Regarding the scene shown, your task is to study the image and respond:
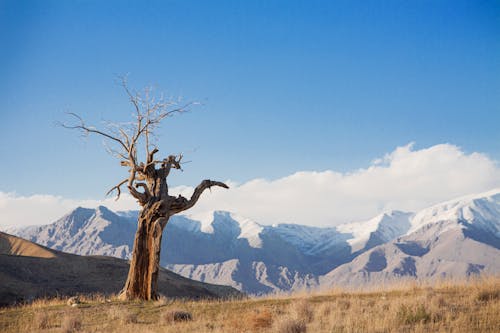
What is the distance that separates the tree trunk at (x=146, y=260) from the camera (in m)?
20.8

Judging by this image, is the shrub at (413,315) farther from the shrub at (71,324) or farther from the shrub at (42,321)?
the shrub at (42,321)

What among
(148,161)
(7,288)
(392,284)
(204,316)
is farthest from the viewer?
(7,288)

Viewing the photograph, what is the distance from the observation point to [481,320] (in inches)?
429

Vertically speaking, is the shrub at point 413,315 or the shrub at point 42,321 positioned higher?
the shrub at point 413,315

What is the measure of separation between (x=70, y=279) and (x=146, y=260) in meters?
44.1

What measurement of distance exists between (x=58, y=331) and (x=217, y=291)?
5464 centimetres

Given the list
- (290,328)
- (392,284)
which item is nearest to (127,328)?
(290,328)

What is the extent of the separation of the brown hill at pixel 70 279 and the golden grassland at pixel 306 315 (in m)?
34.4

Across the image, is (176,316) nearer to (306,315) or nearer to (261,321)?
(261,321)

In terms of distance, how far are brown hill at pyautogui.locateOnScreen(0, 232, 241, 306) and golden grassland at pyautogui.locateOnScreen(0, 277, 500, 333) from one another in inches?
1352

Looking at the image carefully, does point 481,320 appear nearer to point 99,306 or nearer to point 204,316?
point 204,316

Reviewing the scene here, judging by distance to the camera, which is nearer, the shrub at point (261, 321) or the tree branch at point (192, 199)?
the shrub at point (261, 321)

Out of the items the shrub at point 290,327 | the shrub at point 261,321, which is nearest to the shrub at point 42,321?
the shrub at point 261,321

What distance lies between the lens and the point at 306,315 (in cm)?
1333
